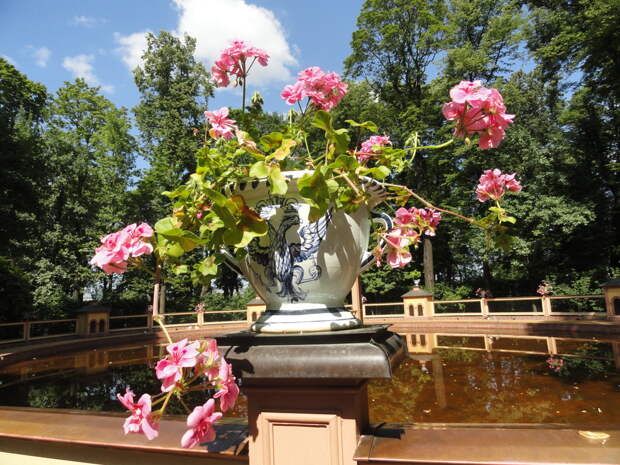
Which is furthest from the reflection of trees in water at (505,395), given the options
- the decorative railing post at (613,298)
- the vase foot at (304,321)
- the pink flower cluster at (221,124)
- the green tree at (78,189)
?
the green tree at (78,189)

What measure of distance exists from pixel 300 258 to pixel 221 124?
59 centimetres

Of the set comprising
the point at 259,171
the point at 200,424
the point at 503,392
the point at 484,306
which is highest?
the point at 259,171

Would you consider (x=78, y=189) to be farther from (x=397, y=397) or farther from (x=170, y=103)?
(x=397, y=397)

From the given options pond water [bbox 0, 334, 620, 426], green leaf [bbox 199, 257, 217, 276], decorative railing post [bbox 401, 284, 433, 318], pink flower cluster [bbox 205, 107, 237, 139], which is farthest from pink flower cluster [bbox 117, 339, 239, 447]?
decorative railing post [bbox 401, 284, 433, 318]

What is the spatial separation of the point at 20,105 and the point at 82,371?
44.7ft

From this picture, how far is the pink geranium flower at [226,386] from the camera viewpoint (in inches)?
33.5

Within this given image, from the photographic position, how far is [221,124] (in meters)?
1.26

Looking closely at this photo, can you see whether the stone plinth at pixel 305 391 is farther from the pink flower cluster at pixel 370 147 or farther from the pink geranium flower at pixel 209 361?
the pink flower cluster at pixel 370 147

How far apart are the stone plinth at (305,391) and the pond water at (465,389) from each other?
1285 mm

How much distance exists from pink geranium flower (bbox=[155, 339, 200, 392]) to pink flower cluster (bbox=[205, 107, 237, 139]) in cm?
72

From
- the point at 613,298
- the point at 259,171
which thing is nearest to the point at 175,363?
the point at 259,171

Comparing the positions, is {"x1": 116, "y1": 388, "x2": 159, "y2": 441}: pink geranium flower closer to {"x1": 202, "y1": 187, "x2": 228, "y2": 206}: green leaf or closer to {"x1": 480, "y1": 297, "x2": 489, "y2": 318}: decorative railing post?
{"x1": 202, "y1": 187, "x2": 228, "y2": 206}: green leaf

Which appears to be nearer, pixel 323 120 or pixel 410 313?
pixel 323 120

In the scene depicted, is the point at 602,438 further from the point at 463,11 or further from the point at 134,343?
the point at 463,11
